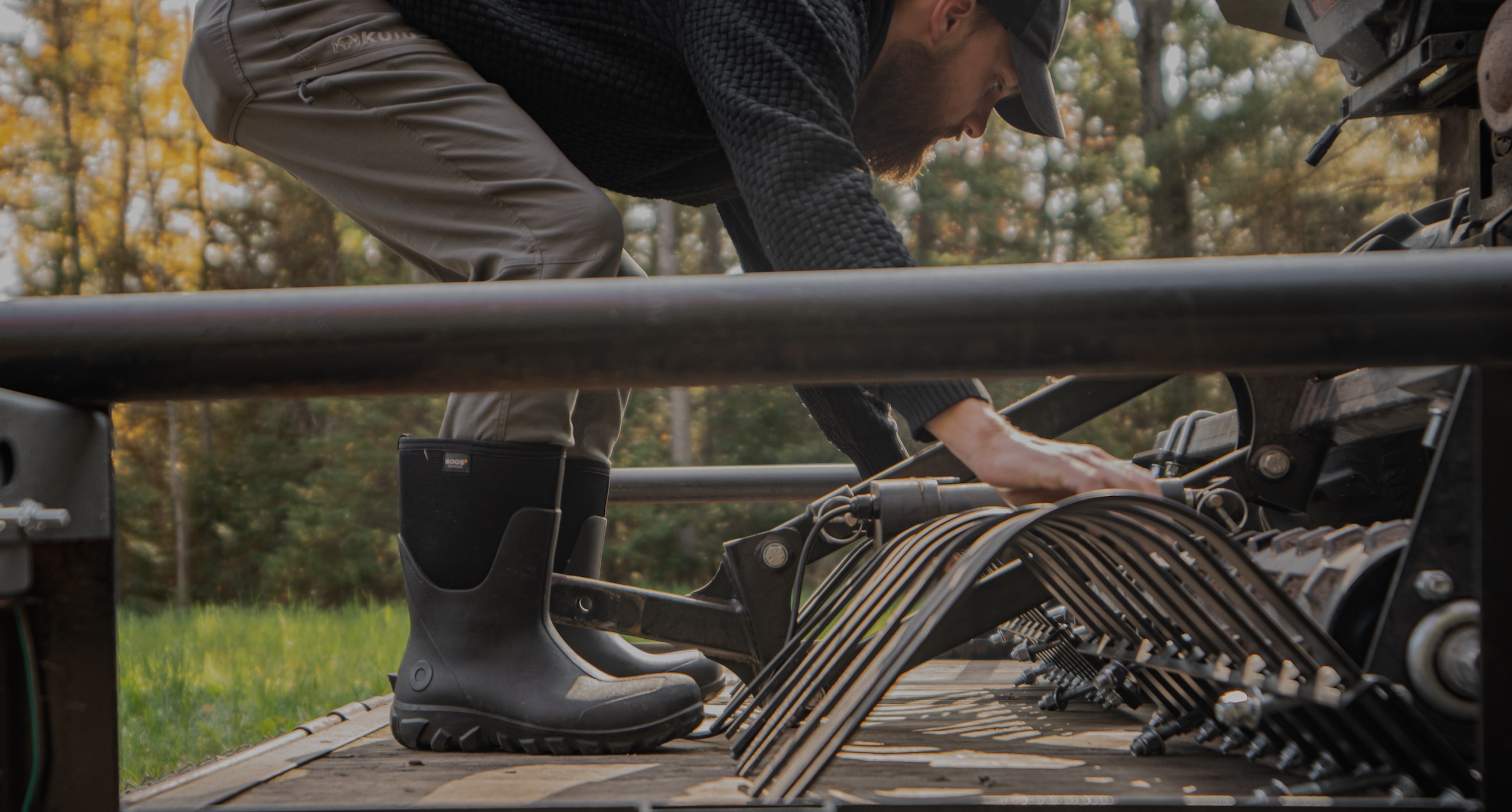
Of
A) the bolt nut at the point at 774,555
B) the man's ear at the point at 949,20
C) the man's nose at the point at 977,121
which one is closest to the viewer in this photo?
the man's ear at the point at 949,20

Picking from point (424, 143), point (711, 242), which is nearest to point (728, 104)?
point (424, 143)

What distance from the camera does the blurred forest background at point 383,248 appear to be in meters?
13.6

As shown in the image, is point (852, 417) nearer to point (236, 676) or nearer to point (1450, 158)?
point (236, 676)

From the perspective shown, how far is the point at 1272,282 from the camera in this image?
844 millimetres

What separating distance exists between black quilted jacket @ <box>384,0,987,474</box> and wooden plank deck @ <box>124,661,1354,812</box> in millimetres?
480

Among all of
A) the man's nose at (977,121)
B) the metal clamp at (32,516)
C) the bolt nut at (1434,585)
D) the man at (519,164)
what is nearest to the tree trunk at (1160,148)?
the man's nose at (977,121)

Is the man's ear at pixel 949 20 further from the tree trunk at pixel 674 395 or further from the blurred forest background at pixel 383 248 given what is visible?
the tree trunk at pixel 674 395

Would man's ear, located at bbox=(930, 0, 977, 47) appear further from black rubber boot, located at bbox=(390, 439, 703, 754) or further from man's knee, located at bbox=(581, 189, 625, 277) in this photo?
black rubber boot, located at bbox=(390, 439, 703, 754)

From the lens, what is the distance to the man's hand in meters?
1.41

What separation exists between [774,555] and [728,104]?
1.01 meters

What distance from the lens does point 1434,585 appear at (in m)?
1.14

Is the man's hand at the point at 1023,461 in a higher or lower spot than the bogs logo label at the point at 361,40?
lower

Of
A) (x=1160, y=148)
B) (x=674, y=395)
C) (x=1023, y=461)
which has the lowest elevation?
→ (x=674, y=395)

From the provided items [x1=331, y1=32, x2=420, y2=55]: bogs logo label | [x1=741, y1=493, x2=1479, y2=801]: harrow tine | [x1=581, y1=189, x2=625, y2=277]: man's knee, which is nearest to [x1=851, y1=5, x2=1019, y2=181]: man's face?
[x1=581, y1=189, x2=625, y2=277]: man's knee
